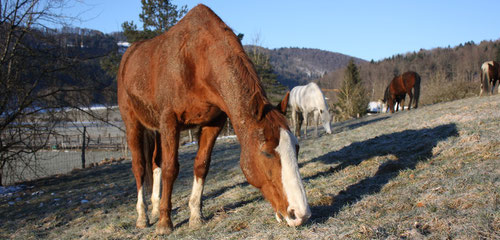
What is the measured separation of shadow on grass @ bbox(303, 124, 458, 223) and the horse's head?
430mm

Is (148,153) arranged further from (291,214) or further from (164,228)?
(291,214)

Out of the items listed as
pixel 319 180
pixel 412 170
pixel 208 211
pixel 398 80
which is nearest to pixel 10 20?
pixel 208 211

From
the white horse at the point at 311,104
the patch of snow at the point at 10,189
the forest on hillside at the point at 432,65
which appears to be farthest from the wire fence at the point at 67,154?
the forest on hillside at the point at 432,65

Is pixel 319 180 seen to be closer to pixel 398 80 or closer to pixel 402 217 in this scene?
pixel 402 217

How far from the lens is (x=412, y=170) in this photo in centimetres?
415

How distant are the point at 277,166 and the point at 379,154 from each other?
368 cm

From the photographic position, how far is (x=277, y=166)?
8.87 ft

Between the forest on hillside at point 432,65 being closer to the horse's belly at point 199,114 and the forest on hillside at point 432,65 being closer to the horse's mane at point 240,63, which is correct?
the horse's mane at point 240,63

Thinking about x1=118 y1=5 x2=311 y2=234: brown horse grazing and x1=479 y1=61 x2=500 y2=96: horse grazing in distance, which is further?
x1=479 y1=61 x2=500 y2=96: horse grazing in distance

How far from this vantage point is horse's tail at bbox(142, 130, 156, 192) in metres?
4.98

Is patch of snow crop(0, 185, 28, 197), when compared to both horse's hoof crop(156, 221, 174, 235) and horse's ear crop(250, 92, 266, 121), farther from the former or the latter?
horse's ear crop(250, 92, 266, 121)

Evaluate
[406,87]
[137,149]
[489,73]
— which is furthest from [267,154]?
[406,87]

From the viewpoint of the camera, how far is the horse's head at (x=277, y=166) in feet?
8.40

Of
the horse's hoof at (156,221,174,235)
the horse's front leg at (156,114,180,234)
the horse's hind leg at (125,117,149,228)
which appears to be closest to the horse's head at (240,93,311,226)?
the horse's front leg at (156,114,180,234)
